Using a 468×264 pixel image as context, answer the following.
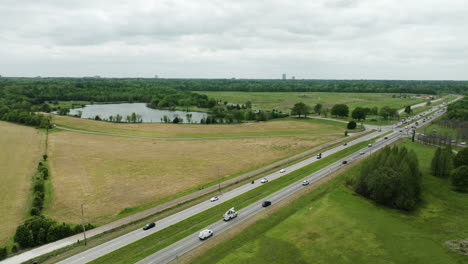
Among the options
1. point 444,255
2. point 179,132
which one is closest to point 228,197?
point 444,255

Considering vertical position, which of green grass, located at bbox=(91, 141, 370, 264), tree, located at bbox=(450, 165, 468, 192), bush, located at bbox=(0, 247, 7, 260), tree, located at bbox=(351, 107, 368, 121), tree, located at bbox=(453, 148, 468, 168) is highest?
tree, located at bbox=(351, 107, 368, 121)

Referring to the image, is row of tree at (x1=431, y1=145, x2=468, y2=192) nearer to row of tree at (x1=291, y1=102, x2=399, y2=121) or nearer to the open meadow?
the open meadow

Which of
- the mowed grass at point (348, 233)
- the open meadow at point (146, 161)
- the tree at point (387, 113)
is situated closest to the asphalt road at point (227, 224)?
the mowed grass at point (348, 233)

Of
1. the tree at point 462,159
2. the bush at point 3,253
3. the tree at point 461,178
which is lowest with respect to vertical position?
the bush at point 3,253

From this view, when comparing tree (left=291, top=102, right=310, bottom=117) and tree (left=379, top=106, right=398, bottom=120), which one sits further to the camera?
tree (left=291, top=102, right=310, bottom=117)

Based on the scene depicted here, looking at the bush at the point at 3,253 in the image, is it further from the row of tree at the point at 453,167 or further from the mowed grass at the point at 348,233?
the row of tree at the point at 453,167

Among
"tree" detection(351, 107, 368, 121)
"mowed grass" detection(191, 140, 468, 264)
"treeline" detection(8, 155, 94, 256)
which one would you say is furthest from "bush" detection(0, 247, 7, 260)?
"tree" detection(351, 107, 368, 121)

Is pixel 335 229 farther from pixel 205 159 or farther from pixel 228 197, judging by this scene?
pixel 205 159
